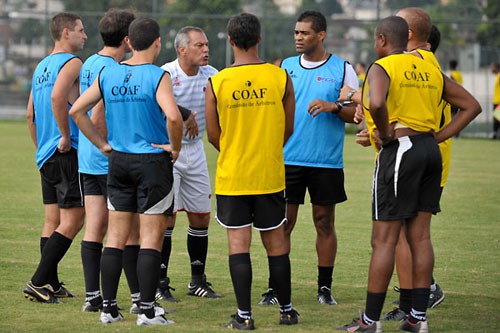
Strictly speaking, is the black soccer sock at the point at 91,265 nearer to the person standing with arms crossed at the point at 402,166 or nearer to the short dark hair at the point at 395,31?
the person standing with arms crossed at the point at 402,166

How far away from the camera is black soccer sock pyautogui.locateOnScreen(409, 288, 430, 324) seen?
21.7 ft

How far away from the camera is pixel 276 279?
682 cm

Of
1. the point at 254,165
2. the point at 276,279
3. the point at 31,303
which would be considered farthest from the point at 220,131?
the point at 31,303

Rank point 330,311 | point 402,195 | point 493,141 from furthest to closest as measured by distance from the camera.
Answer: point 493,141, point 330,311, point 402,195

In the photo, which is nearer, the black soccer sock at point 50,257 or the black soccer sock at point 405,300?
the black soccer sock at point 405,300

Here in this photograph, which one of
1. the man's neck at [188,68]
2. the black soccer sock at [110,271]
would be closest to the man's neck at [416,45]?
the man's neck at [188,68]

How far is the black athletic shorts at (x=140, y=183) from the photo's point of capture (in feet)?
22.0

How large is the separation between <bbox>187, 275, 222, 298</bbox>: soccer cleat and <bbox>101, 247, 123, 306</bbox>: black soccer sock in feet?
4.25

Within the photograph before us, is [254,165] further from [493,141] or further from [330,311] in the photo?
[493,141]

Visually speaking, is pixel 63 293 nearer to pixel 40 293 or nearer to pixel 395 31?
pixel 40 293

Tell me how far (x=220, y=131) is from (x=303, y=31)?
1.54 m

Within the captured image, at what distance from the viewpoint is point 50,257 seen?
7.64m

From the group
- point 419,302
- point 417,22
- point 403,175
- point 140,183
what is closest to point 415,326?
point 419,302

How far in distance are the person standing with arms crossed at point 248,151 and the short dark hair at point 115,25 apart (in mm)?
949
